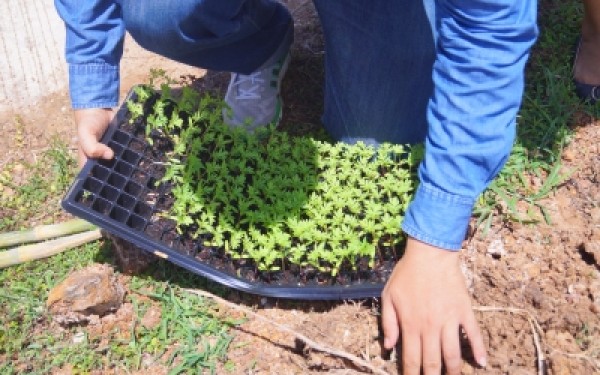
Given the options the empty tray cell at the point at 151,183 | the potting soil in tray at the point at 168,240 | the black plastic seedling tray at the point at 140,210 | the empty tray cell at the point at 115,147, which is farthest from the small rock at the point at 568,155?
the empty tray cell at the point at 115,147

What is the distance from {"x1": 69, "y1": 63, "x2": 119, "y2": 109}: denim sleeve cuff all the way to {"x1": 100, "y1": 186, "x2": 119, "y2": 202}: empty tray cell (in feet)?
0.90

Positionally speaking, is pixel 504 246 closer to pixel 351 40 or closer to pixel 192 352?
pixel 351 40

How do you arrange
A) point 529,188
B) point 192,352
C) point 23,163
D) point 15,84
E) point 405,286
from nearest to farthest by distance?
point 405,286 < point 192,352 < point 529,188 < point 23,163 < point 15,84

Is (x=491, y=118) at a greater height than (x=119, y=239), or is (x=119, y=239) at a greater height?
(x=491, y=118)

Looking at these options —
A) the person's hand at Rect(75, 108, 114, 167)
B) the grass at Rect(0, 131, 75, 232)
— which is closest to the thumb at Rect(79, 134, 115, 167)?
the person's hand at Rect(75, 108, 114, 167)

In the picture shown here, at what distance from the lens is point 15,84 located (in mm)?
2873

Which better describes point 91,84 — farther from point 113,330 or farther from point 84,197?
point 113,330

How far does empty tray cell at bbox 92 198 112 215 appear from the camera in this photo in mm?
1993

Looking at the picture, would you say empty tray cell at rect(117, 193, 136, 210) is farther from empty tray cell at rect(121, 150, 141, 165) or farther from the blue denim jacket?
the blue denim jacket

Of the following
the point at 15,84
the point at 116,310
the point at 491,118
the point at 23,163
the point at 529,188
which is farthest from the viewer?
the point at 15,84

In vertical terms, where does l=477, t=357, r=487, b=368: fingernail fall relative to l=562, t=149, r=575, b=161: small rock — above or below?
below

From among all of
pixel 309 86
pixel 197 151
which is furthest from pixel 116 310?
pixel 309 86

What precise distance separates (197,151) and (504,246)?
39.8 inches

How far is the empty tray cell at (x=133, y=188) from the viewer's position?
6.90ft
